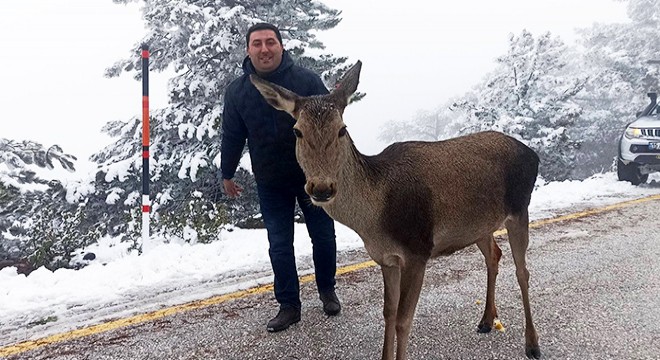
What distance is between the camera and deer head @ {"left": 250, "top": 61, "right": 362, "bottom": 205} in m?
2.64

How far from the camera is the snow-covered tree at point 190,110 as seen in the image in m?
8.24

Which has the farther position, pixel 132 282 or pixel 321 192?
pixel 132 282

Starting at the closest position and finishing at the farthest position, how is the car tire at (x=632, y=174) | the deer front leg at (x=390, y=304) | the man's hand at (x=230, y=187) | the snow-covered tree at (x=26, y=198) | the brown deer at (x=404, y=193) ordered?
the brown deer at (x=404, y=193) → the deer front leg at (x=390, y=304) → the man's hand at (x=230, y=187) → the snow-covered tree at (x=26, y=198) → the car tire at (x=632, y=174)

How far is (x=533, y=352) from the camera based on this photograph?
333 centimetres

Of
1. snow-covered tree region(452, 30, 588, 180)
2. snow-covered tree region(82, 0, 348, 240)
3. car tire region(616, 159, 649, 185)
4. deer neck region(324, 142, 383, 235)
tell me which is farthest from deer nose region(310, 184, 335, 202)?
snow-covered tree region(452, 30, 588, 180)

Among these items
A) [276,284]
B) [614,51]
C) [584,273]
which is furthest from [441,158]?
[614,51]

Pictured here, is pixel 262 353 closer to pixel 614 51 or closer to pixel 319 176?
pixel 319 176

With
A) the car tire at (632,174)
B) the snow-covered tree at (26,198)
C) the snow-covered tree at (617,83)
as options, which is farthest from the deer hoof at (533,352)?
the snow-covered tree at (617,83)

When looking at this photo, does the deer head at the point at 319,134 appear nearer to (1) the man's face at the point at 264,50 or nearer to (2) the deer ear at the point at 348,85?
(2) the deer ear at the point at 348,85

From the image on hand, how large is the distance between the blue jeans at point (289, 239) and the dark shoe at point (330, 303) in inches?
1.8

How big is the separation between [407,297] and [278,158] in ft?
5.17

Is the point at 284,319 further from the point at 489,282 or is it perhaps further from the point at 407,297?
the point at 489,282

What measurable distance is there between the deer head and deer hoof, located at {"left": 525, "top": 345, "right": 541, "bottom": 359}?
188 centimetres

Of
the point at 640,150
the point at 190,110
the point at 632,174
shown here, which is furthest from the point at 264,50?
the point at 632,174
